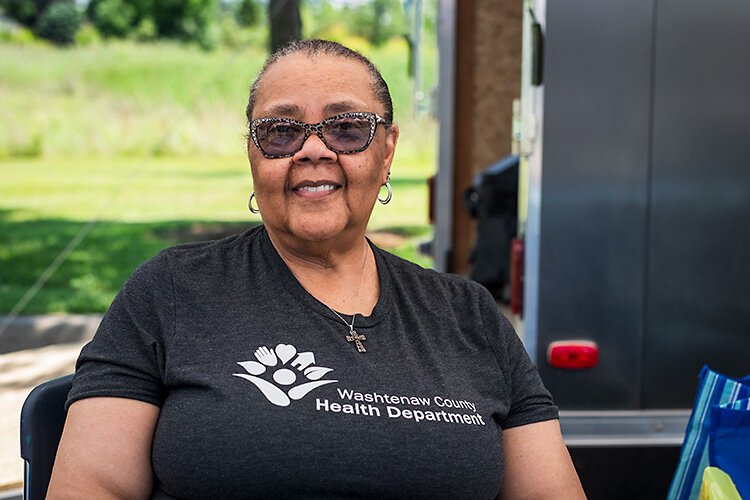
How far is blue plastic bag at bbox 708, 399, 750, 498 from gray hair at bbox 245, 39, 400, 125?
0.89m

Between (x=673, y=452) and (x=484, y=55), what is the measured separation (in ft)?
12.3

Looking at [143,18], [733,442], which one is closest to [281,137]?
[733,442]

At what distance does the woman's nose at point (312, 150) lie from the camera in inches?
67.6

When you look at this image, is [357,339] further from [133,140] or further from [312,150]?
[133,140]

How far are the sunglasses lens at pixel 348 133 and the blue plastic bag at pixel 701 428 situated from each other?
90 centimetres

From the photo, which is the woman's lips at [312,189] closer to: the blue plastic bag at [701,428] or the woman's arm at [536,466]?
the woman's arm at [536,466]

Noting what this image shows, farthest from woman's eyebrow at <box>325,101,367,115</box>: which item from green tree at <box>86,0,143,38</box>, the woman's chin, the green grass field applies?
green tree at <box>86,0,143,38</box>

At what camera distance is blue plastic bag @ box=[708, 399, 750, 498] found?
174 cm

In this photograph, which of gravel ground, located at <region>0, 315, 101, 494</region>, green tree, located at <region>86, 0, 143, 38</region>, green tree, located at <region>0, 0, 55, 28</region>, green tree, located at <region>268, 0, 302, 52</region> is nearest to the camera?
gravel ground, located at <region>0, 315, 101, 494</region>

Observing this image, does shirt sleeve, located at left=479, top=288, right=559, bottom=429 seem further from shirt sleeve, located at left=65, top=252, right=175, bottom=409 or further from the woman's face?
shirt sleeve, located at left=65, top=252, right=175, bottom=409

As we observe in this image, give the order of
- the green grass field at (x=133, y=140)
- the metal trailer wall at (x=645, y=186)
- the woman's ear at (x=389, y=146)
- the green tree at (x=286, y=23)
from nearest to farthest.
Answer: the woman's ear at (x=389, y=146) → the metal trailer wall at (x=645, y=186) → the green tree at (x=286, y=23) → the green grass field at (x=133, y=140)

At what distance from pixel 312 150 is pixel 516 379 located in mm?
617

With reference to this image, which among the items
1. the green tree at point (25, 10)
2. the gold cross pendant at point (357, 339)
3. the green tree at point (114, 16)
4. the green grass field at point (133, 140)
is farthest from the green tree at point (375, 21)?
the gold cross pendant at point (357, 339)

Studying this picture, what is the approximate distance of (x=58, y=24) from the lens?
11.8m
